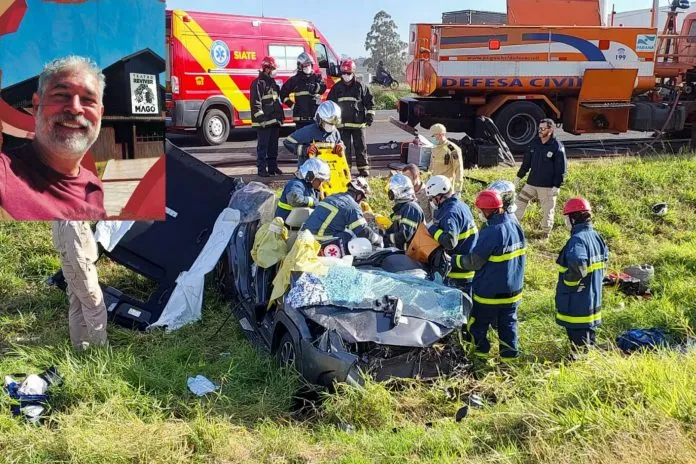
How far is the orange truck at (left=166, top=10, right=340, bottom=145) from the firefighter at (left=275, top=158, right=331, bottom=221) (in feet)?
21.1

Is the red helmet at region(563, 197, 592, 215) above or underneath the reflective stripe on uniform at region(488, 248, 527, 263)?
above

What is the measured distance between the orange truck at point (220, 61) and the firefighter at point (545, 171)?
523cm

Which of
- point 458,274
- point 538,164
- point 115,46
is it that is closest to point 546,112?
point 538,164

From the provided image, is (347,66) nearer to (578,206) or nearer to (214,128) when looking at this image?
(214,128)

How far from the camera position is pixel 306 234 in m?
4.91

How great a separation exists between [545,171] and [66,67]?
6.50 metres

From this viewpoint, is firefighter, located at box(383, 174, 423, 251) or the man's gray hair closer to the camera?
the man's gray hair

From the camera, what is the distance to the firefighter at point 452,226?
5.32 meters

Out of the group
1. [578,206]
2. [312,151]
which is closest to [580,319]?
[578,206]

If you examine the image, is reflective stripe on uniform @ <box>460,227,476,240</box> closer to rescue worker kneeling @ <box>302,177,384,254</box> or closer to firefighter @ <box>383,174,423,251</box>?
firefighter @ <box>383,174,423,251</box>

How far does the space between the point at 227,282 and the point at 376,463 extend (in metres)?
3.24

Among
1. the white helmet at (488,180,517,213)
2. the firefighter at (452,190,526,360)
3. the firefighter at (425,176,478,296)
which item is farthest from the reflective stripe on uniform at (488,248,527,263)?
the white helmet at (488,180,517,213)

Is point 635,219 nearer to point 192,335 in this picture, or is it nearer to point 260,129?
point 260,129

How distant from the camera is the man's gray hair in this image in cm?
310
